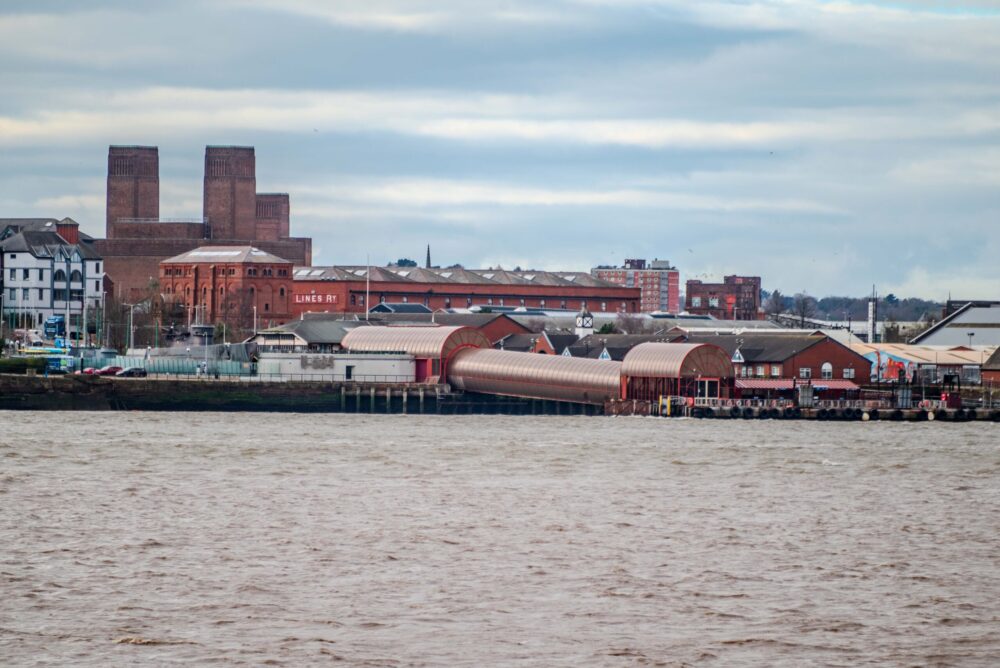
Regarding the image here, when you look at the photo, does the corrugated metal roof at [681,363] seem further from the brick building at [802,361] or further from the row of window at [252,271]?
the row of window at [252,271]

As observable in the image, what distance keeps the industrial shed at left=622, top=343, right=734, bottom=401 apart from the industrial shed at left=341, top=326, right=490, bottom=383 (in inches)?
577

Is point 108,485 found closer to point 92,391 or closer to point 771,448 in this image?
point 771,448

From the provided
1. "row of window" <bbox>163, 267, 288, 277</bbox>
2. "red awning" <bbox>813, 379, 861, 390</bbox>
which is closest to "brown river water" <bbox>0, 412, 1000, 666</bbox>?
"red awning" <bbox>813, 379, 861, 390</bbox>

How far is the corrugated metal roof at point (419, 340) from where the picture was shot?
11912cm

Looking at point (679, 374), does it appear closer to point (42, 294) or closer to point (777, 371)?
point (777, 371)

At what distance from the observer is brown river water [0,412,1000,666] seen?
28344 millimetres

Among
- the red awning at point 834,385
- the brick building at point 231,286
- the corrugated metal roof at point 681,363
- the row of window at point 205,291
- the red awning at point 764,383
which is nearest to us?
the corrugated metal roof at point 681,363

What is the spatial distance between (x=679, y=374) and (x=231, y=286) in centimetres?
8541

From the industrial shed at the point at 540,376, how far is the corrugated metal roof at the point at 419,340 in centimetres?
227

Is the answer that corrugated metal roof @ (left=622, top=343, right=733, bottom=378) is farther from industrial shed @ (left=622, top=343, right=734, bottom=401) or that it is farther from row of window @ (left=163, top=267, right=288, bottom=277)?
row of window @ (left=163, top=267, right=288, bottom=277)

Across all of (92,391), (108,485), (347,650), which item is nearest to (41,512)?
(108,485)

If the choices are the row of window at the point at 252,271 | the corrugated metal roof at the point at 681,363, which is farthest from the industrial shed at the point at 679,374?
the row of window at the point at 252,271

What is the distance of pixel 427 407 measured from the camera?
372ft

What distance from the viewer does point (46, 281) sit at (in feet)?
524
